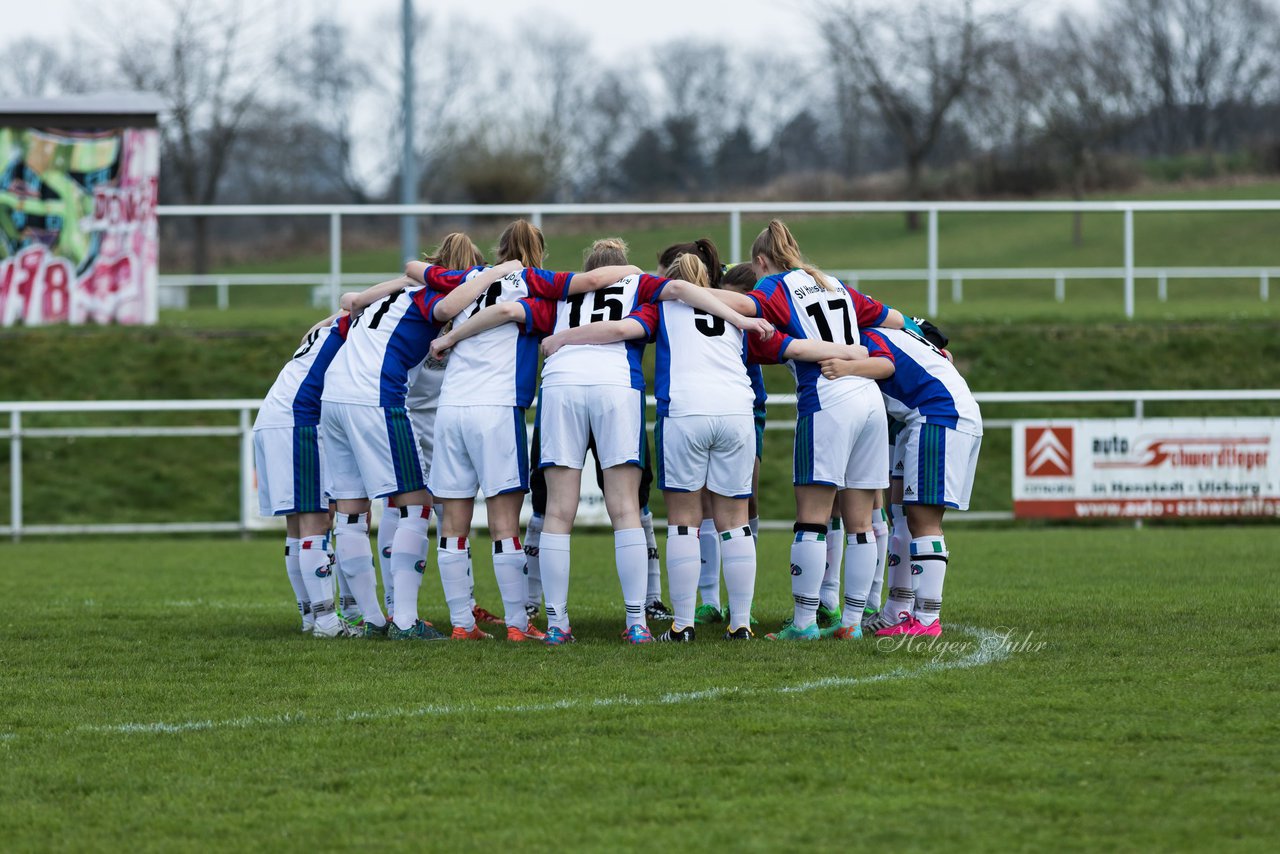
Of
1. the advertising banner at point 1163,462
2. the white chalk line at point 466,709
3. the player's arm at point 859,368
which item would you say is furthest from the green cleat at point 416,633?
the advertising banner at point 1163,462

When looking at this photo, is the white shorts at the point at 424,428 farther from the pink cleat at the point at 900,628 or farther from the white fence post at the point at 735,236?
the white fence post at the point at 735,236

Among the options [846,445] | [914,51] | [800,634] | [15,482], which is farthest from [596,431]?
[914,51]

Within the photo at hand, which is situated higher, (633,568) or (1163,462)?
(1163,462)

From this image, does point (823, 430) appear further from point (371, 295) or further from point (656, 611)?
point (371, 295)

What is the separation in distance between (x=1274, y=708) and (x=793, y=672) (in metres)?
1.87

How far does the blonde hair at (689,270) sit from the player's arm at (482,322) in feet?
2.56

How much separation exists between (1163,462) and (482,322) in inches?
398

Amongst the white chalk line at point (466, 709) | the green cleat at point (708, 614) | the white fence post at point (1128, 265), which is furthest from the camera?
the white fence post at point (1128, 265)

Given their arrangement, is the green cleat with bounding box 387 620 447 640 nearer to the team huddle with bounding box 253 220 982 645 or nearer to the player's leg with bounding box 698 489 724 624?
the team huddle with bounding box 253 220 982 645

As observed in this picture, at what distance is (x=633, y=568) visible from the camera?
7.21 m

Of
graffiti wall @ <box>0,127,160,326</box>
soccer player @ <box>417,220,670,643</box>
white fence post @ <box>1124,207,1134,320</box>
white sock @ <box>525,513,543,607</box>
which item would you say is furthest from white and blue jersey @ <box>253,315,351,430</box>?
white fence post @ <box>1124,207,1134,320</box>

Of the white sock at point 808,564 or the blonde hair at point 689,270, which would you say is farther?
the blonde hair at point 689,270

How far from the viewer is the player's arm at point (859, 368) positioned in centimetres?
718

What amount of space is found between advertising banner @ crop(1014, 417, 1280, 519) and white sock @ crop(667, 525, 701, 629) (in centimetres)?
883
